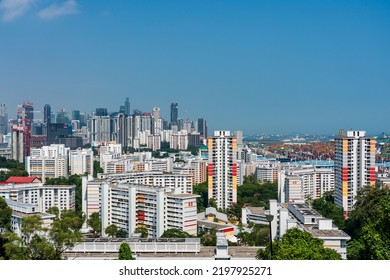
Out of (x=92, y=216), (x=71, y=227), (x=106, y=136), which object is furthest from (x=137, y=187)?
(x=71, y=227)

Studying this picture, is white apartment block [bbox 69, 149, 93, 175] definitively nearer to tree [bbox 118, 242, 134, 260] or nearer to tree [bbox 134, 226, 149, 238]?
tree [bbox 134, 226, 149, 238]

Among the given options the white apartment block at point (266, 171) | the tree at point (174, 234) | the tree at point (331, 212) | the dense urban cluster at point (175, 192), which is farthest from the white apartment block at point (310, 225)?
the white apartment block at point (266, 171)

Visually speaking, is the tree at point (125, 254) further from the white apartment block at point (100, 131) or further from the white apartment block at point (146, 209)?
the white apartment block at point (100, 131)

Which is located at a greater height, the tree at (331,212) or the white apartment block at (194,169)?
the white apartment block at (194,169)

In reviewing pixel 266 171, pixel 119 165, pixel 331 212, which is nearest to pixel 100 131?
pixel 331 212

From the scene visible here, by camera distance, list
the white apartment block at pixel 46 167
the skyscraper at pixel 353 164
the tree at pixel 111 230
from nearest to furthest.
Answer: the tree at pixel 111 230 → the skyscraper at pixel 353 164 → the white apartment block at pixel 46 167
